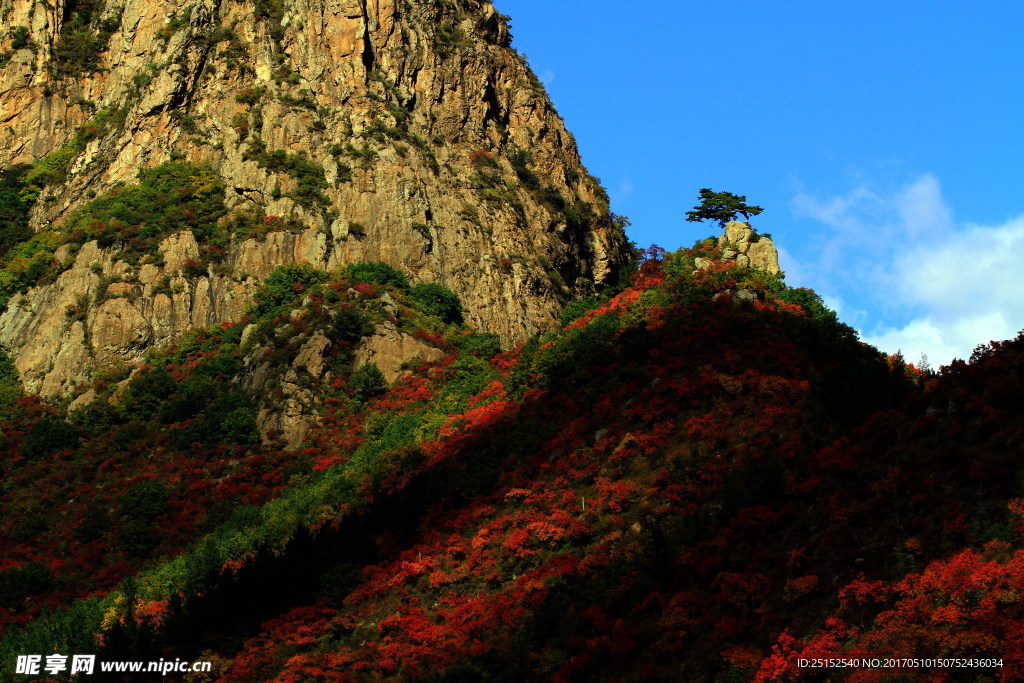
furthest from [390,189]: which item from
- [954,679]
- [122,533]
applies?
[954,679]

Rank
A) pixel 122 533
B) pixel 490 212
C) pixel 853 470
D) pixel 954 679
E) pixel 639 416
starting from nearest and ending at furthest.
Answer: pixel 954 679 → pixel 853 470 → pixel 639 416 → pixel 122 533 → pixel 490 212

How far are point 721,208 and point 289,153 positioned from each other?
31.0m

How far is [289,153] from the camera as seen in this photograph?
74000 mm

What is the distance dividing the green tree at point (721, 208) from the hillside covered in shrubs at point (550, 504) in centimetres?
489

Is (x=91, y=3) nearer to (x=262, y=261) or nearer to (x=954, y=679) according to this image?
(x=262, y=261)

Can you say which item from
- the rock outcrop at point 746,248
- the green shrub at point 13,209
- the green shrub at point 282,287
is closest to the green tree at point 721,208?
the rock outcrop at point 746,248

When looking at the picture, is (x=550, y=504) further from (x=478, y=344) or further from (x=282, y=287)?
(x=282, y=287)

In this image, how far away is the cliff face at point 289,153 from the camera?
66.9 meters

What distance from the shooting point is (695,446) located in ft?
123

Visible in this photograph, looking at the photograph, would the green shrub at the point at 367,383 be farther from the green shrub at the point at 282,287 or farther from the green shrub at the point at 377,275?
the green shrub at the point at 377,275

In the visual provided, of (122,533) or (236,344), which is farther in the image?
(236,344)

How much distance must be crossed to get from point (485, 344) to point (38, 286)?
29882 mm

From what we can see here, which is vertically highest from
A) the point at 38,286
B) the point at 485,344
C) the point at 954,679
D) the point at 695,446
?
the point at 38,286

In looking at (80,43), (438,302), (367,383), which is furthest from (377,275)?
(80,43)
